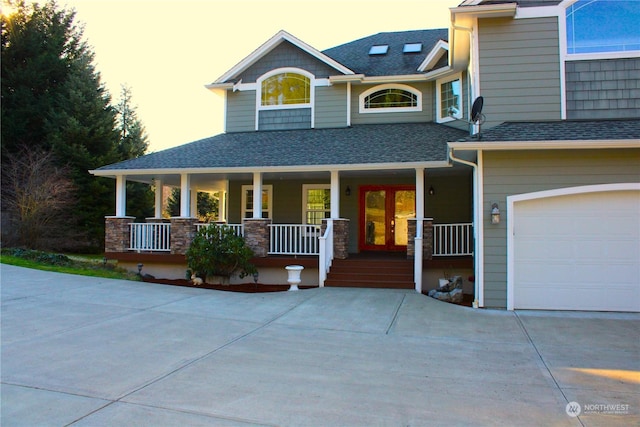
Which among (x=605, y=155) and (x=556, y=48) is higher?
(x=556, y=48)

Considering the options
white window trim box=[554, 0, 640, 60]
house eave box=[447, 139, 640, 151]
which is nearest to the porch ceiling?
house eave box=[447, 139, 640, 151]

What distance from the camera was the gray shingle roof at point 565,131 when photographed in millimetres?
7949

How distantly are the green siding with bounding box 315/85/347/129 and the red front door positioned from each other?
89.9 inches

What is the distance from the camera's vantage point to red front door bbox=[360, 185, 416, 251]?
13688 mm

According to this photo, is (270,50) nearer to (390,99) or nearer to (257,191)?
(390,99)

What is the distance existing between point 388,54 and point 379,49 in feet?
1.81

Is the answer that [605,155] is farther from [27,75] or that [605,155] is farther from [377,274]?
[27,75]

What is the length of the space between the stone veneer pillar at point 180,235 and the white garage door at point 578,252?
8217 millimetres

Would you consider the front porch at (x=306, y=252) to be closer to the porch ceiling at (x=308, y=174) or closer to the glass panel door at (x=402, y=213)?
the glass panel door at (x=402, y=213)

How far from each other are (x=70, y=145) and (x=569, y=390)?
21978mm

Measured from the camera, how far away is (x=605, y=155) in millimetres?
8062

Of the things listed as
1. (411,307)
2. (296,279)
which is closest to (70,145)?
(296,279)

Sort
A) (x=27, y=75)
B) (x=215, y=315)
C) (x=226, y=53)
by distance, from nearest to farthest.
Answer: (x=215, y=315) < (x=226, y=53) < (x=27, y=75)

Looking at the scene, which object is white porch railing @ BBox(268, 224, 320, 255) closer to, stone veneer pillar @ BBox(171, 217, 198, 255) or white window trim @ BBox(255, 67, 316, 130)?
stone veneer pillar @ BBox(171, 217, 198, 255)
